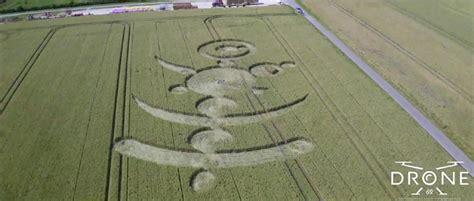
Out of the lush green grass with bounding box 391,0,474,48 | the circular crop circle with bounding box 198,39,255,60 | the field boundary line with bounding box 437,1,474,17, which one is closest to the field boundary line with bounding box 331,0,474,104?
the lush green grass with bounding box 391,0,474,48

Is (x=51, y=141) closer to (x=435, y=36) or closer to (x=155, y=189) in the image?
(x=155, y=189)

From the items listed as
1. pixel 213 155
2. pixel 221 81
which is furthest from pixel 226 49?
pixel 213 155

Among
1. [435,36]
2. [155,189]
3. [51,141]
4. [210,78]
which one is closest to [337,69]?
[210,78]

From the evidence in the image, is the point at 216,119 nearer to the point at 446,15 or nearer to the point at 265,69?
the point at 265,69

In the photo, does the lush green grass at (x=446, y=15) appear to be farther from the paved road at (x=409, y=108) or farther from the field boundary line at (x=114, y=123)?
the field boundary line at (x=114, y=123)

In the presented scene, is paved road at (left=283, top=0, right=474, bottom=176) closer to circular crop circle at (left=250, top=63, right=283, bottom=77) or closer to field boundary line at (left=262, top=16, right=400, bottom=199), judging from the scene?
field boundary line at (left=262, top=16, right=400, bottom=199)

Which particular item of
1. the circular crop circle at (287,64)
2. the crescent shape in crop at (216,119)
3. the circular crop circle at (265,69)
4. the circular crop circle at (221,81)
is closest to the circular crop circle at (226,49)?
the circular crop circle at (265,69)
